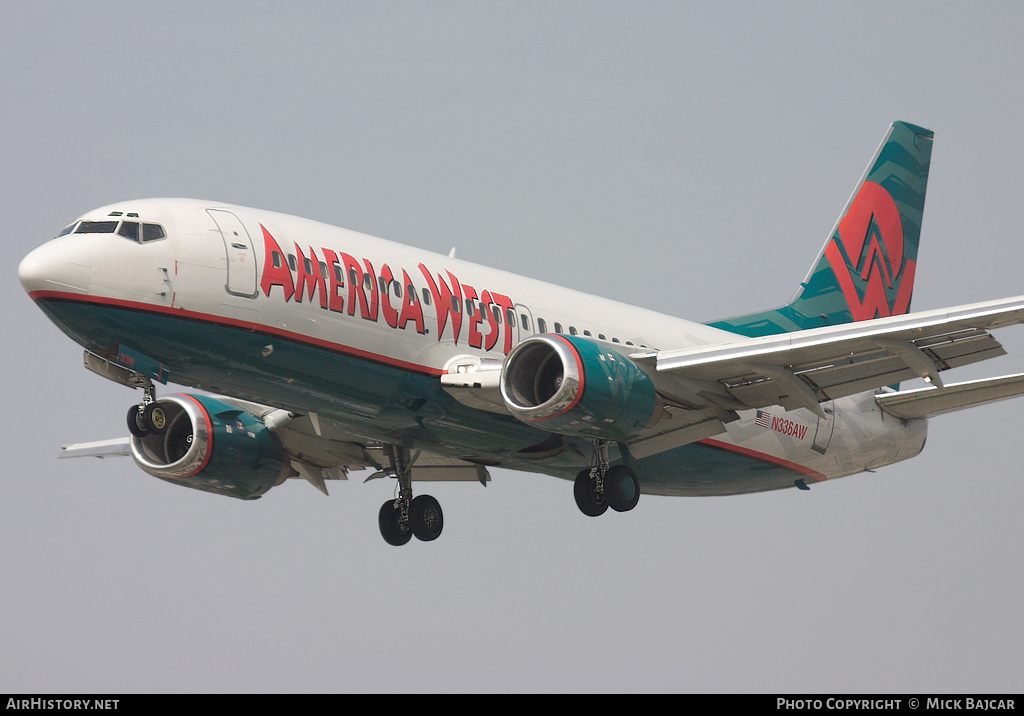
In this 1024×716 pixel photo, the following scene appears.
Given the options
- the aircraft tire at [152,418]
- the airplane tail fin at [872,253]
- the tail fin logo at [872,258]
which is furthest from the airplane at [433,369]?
the tail fin logo at [872,258]

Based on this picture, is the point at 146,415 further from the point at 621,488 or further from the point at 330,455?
the point at 621,488

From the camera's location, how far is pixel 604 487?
2833 centimetres

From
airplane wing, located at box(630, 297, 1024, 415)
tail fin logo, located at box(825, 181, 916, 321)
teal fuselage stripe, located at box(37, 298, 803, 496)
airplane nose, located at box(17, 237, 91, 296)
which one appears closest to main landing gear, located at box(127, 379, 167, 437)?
teal fuselage stripe, located at box(37, 298, 803, 496)

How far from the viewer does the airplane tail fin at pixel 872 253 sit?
121ft

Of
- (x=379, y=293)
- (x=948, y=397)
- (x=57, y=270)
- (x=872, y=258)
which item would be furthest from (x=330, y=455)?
(x=872, y=258)

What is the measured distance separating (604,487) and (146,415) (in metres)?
9.49

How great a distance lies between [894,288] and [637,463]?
12.9m

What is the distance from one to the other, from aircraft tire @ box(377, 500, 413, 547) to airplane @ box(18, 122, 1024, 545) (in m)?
0.05

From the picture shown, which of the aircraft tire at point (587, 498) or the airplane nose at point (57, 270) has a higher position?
the airplane nose at point (57, 270)

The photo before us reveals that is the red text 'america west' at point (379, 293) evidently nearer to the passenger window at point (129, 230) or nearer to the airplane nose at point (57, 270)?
the passenger window at point (129, 230)

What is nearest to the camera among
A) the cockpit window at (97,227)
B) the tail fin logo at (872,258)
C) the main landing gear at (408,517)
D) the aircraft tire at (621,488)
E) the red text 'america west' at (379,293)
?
the cockpit window at (97,227)

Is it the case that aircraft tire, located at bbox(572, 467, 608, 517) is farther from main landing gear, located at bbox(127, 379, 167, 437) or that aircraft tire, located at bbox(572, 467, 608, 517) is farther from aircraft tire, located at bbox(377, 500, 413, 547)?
main landing gear, located at bbox(127, 379, 167, 437)

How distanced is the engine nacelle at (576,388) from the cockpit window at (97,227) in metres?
7.49

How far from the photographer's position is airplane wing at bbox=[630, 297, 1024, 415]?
24609 millimetres
